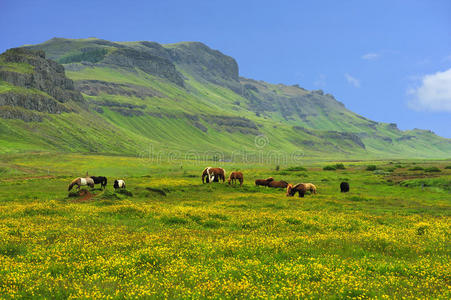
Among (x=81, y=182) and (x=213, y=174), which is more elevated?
(x=213, y=174)

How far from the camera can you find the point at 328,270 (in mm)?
11836

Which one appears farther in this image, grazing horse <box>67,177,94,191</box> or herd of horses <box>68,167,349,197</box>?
grazing horse <box>67,177,94,191</box>

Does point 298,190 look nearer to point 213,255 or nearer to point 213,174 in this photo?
point 213,174

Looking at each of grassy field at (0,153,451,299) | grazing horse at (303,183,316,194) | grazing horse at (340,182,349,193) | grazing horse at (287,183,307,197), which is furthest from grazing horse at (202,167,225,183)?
grassy field at (0,153,451,299)

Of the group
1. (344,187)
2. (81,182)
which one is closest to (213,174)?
(81,182)

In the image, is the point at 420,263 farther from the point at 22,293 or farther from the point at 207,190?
the point at 207,190

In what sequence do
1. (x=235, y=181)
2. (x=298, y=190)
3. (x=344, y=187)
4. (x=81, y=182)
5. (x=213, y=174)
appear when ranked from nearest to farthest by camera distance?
1. (x=298, y=190)
2. (x=81, y=182)
3. (x=344, y=187)
4. (x=235, y=181)
5. (x=213, y=174)

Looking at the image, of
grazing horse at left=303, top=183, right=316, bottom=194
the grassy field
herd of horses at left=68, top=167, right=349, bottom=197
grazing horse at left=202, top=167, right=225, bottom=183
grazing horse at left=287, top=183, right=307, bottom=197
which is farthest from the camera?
grazing horse at left=202, top=167, right=225, bottom=183

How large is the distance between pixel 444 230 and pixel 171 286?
19.1 metres

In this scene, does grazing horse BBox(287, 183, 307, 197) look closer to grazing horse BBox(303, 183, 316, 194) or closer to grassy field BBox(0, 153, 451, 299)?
grazing horse BBox(303, 183, 316, 194)

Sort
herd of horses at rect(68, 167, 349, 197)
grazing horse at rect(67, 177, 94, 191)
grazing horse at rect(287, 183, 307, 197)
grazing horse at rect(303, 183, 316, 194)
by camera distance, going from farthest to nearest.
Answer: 1. grazing horse at rect(303, 183, 316, 194)
2. grazing horse at rect(67, 177, 94, 191)
3. herd of horses at rect(68, 167, 349, 197)
4. grazing horse at rect(287, 183, 307, 197)

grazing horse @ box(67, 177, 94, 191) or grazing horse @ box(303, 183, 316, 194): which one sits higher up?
grazing horse @ box(67, 177, 94, 191)

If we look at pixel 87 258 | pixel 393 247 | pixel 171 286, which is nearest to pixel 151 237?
pixel 87 258

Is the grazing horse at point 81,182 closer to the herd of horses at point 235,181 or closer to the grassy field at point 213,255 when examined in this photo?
the herd of horses at point 235,181
